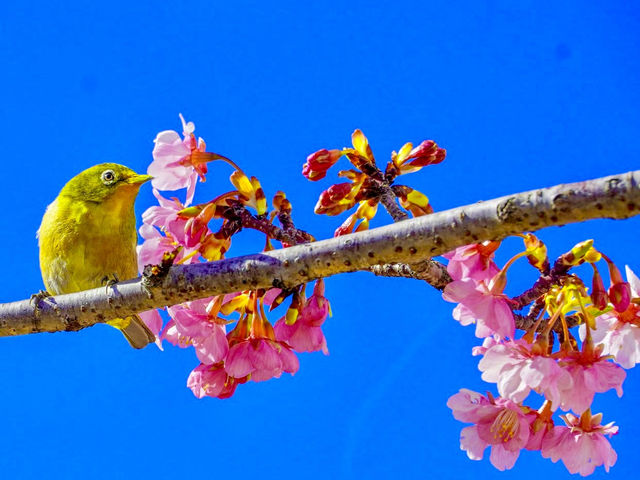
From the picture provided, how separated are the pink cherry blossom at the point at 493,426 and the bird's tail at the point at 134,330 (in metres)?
2.43

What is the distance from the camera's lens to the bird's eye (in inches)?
185

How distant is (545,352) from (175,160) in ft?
5.79

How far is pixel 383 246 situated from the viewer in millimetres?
2479

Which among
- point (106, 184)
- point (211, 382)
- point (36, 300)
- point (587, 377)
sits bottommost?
point (211, 382)

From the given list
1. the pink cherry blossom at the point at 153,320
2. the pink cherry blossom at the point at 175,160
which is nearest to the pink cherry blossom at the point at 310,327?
the pink cherry blossom at the point at 175,160


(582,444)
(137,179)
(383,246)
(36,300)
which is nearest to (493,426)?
(582,444)

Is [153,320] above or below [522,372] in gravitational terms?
above

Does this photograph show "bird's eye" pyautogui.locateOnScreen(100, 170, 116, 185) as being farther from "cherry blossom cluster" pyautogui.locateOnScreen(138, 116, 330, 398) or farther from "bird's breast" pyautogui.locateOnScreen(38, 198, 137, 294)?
"cherry blossom cluster" pyautogui.locateOnScreen(138, 116, 330, 398)

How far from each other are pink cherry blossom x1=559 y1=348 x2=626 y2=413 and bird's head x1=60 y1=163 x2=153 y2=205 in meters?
3.11

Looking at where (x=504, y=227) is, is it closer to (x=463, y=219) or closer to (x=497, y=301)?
(x=463, y=219)

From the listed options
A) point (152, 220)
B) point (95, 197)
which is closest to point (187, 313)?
point (152, 220)

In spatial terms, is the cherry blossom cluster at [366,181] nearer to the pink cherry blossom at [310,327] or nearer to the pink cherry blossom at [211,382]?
the pink cherry blossom at [310,327]

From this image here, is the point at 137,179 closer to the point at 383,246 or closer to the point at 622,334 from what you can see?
the point at 383,246

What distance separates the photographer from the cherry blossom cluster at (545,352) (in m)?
2.58
